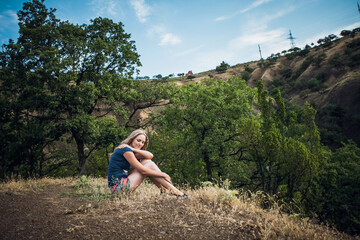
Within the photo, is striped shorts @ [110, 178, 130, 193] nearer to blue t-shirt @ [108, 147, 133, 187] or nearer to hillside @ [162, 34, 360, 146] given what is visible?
blue t-shirt @ [108, 147, 133, 187]

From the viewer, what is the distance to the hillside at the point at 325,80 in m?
44.1

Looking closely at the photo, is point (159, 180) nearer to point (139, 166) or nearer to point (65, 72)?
point (139, 166)

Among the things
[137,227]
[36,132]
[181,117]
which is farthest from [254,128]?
[36,132]

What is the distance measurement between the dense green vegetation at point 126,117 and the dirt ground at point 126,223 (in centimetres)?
618

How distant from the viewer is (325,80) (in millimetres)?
60500

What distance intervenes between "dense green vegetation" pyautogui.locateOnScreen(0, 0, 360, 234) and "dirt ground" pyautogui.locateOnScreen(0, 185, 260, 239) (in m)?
6.18

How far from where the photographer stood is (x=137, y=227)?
278 cm

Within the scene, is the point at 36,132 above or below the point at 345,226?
above

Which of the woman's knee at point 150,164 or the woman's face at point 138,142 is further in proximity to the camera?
the woman's face at point 138,142

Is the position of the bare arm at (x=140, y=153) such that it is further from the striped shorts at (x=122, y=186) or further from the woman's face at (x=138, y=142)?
the striped shorts at (x=122, y=186)

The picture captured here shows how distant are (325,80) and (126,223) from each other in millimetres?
76210

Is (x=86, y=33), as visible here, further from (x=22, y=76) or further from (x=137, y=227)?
(x=137, y=227)

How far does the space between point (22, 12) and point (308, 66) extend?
8432cm

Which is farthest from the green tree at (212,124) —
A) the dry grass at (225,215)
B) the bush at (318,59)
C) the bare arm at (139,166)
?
the bush at (318,59)
